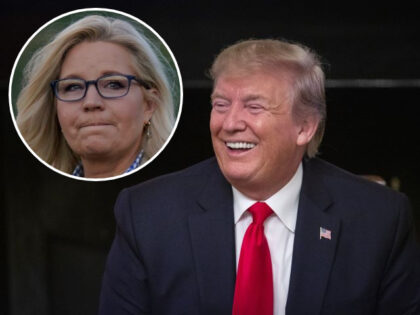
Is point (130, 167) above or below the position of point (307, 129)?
below

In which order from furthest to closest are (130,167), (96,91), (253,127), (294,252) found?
(130,167)
(96,91)
(294,252)
(253,127)

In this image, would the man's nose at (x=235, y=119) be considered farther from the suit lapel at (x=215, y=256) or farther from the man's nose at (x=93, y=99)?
the man's nose at (x=93, y=99)

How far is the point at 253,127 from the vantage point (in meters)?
2.10

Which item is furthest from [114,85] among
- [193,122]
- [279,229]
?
[279,229]

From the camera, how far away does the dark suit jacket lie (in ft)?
7.24

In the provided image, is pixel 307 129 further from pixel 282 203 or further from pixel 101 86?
pixel 101 86

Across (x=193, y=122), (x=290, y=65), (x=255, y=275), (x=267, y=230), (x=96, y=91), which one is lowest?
(x=255, y=275)

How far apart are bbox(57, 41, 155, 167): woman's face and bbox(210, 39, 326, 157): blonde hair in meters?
0.36

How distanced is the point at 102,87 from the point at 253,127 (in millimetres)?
650

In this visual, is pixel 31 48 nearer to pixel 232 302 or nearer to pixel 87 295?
pixel 87 295

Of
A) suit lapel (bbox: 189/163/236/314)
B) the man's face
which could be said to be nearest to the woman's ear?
the man's face

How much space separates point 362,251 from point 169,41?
1044mm

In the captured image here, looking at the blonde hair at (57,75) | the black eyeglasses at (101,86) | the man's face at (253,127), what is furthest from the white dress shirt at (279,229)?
the black eyeglasses at (101,86)

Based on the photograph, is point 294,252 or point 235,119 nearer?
A: point 235,119
